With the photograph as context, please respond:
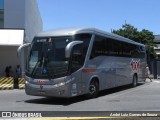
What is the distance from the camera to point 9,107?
14.7 m

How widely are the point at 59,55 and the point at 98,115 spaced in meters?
5.97

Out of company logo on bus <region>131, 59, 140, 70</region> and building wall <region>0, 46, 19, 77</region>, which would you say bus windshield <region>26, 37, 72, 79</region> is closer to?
company logo on bus <region>131, 59, 140, 70</region>

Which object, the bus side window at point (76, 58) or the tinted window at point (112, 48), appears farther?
the tinted window at point (112, 48)

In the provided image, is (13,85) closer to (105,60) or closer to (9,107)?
(105,60)

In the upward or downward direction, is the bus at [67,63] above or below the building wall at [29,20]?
below

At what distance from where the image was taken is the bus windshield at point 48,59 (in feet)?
50.6

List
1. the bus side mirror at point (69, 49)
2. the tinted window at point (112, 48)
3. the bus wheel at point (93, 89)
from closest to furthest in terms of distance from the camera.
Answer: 1. the bus side mirror at point (69, 49)
2. the bus wheel at point (93, 89)
3. the tinted window at point (112, 48)

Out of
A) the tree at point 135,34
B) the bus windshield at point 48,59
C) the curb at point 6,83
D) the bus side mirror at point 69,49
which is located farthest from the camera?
the tree at point 135,34

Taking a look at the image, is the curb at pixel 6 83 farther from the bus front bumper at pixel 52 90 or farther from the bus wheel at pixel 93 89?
the bus front bumper at pixel 52 90

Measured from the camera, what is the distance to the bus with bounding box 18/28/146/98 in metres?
15.4

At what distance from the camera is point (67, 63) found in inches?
607

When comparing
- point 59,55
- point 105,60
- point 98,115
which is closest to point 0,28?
point 105,60

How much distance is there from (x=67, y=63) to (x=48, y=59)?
84cm

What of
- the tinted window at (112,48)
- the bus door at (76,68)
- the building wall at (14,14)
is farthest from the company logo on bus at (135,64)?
the building wall at (14,14)
